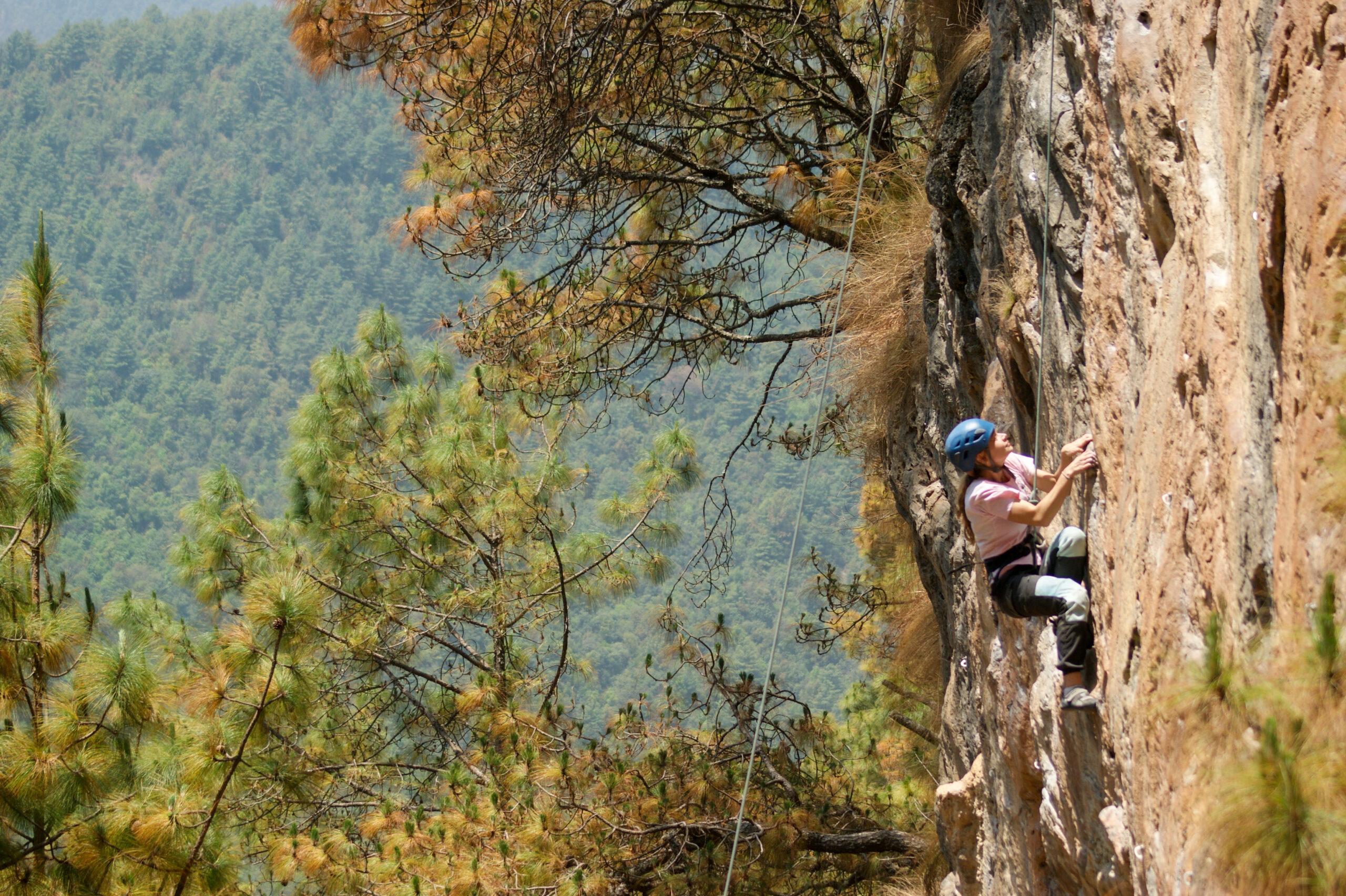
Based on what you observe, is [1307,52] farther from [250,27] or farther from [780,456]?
[250,27]

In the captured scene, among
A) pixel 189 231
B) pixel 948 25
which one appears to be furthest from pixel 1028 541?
pixel 189 231

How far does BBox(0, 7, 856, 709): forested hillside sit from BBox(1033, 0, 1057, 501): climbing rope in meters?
54.9

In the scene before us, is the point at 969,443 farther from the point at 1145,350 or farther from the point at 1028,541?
the point at 1145,350

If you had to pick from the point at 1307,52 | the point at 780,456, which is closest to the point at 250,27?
the point at 780,456

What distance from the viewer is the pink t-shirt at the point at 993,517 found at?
3.28 metres

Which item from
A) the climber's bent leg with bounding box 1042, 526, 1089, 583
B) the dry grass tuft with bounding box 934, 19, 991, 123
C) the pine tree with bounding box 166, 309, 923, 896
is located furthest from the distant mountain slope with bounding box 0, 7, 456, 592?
the climber's bent leg with bounding box 1042, 526, 1089, 583

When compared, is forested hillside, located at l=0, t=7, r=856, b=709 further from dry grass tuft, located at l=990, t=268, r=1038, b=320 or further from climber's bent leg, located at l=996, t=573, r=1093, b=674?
climber's bent leg, located at l=996, t=573, r=1093, b=674

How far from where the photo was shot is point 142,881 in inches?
241

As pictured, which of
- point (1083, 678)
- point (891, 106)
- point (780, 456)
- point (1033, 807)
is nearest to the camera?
point (1083, 678)

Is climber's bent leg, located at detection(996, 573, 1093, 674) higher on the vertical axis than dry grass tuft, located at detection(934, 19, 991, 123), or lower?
lower

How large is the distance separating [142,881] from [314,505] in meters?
5.35

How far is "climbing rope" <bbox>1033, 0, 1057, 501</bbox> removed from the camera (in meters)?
3.43

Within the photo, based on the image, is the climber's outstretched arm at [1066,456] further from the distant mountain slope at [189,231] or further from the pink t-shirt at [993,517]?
the distant mountain slope at [189,231]

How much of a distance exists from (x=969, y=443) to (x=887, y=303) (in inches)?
104
